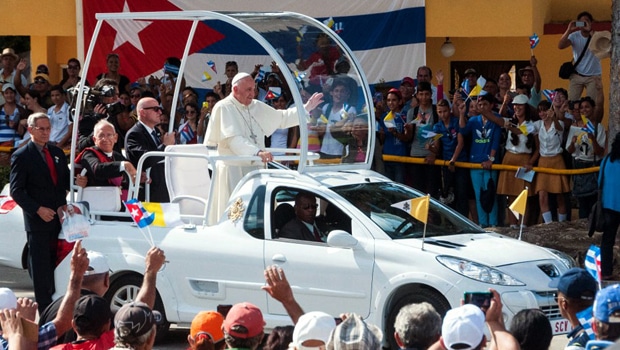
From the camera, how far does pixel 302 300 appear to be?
33.6 feet

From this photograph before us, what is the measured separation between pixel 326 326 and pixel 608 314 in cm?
134

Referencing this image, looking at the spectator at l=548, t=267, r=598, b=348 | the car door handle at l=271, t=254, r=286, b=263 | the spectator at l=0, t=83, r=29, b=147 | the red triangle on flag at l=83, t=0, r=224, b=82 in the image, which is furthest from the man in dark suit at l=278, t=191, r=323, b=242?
the red triangle on flag at l=83, t=0, r=224, b=82

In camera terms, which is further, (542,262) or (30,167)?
(30,167)

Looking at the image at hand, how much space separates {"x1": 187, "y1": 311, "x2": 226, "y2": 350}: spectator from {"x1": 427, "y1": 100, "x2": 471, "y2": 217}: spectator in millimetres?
9509

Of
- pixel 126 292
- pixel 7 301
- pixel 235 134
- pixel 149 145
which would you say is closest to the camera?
pixel 7 301

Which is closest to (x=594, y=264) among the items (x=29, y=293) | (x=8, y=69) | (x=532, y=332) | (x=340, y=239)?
(x=532, y=332)

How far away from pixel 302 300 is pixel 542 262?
2015mm

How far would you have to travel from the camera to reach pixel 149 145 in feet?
40.7

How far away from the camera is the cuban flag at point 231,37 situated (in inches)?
740

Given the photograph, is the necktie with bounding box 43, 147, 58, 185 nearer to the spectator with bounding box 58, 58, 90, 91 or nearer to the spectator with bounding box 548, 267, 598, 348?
the spectator with bounding box 548, 267, 598, 348

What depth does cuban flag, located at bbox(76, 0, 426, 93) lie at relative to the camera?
18.8m

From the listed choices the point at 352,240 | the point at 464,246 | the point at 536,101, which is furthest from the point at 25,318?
the point at 536,101

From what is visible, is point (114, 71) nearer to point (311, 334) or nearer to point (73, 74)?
point (73, 74)

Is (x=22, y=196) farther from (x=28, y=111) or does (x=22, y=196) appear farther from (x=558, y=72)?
(x=558, y=72)
